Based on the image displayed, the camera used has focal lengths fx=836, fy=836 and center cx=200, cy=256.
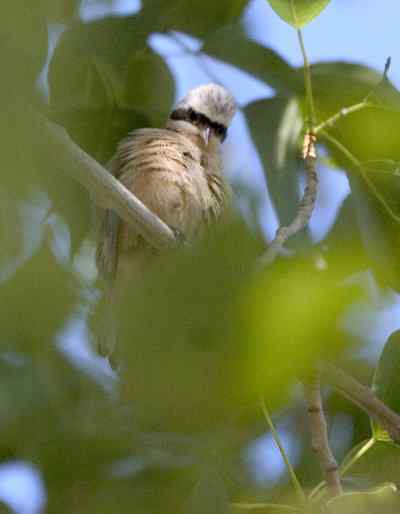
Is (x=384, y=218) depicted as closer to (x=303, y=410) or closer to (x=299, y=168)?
(x=299, y=168)

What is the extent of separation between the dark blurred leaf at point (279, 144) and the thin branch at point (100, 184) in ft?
1.04

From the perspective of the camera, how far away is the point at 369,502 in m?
0.87

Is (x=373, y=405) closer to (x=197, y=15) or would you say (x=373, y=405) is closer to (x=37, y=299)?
(x=37, y=299)

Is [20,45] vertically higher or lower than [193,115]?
higher

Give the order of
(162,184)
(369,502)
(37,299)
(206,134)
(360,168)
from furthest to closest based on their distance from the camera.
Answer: (206,134), (162,184), (360,168), (369,502), (37,299)

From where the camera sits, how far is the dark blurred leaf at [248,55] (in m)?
2.25

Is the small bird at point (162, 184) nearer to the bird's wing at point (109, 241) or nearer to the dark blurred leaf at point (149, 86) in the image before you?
the bird's wing at point (109, 241)

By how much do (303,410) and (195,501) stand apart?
821 millimetres

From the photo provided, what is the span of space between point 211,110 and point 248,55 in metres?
1.34

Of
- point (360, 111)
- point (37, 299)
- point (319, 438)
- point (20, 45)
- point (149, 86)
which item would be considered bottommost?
point (319, 438)

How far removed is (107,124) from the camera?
2281 mm

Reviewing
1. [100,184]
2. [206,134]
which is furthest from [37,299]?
[206,134]

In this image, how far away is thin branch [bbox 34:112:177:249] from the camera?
134 cm

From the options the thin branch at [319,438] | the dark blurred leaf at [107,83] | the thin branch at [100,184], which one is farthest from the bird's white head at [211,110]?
the thin branch at [319,438]
